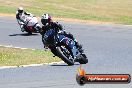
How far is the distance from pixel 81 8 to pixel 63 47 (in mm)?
59072

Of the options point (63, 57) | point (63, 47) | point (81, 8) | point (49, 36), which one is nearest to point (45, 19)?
point (49, 36)

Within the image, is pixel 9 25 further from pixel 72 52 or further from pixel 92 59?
pixel 72 52

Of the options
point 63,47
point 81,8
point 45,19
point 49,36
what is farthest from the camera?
point 81,8

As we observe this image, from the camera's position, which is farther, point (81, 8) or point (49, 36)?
point (81, 8)

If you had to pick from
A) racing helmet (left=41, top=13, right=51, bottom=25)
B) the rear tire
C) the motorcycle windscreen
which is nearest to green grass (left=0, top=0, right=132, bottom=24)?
racing helmet (left=41, top=13, right=51, bottom=25)

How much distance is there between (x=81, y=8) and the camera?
67.2 meters

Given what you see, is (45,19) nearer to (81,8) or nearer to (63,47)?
(63,47)

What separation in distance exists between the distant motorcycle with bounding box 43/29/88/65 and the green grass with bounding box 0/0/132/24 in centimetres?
4667

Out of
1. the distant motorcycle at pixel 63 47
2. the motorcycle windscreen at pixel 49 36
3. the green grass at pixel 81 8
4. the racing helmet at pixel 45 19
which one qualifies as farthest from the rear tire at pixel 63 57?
the green grass at pixel 81 8

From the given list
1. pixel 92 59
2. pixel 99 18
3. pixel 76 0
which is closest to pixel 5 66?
pixel 92 59

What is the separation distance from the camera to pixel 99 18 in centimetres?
5703

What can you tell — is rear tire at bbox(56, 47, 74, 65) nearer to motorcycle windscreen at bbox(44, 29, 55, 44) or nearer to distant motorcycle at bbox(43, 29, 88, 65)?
distant motorcycle at bbox(43, 29, 88, 65)

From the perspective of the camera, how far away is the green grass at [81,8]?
58.3m

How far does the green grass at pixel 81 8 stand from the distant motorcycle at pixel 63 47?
153ft
